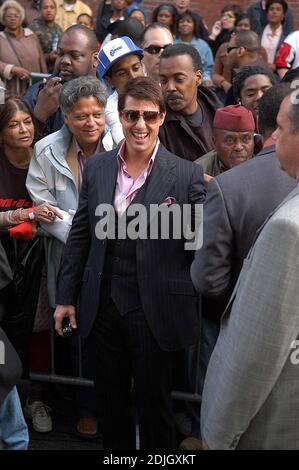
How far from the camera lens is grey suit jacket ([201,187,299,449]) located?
2256mm

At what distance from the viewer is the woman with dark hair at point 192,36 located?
8.53 m

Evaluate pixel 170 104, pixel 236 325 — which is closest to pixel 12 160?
pixel 170 104

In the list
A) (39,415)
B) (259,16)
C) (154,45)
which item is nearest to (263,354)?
(39,415)

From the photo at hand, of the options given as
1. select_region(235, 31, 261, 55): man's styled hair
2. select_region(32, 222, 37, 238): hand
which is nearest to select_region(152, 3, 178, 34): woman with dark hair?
select_region(235, 31, 261, 55): man's styled hair

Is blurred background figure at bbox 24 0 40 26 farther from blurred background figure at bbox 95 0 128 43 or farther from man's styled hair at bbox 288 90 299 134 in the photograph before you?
man's styled hair at bbox 288 90 299 134

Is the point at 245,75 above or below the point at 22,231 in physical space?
above

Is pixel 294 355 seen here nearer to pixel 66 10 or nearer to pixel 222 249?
pixel 222 249

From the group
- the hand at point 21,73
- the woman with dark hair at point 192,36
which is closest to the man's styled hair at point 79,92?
the hand at point 21,73

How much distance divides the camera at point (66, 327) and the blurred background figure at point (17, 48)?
3.99 m

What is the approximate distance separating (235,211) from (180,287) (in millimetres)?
621

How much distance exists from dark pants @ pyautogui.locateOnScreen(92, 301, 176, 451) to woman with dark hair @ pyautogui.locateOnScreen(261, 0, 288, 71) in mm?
6104

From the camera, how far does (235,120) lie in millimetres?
4070

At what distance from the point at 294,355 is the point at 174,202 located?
1237 millimetres

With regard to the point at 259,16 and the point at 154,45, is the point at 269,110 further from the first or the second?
the point at 259,16
